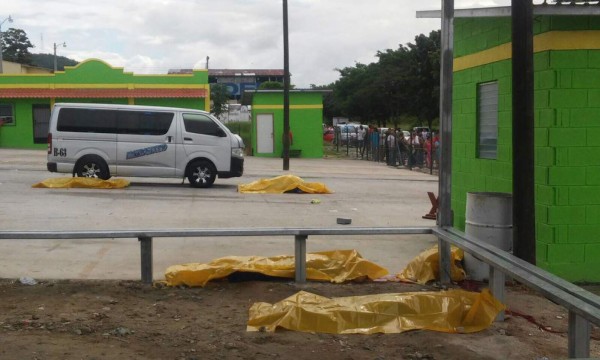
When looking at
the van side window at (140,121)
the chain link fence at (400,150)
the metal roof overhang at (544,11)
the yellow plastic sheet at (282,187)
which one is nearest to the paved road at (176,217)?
the yellow plastic sheet at (282,187)

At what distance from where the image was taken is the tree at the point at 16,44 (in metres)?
100

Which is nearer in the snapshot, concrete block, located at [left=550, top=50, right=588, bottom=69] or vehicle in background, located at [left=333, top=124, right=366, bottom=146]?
concrete block, located at [left=550, top=50, right=588, bottom=69]

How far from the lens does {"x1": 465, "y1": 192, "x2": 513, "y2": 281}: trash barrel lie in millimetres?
8297

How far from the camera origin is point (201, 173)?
1884cm

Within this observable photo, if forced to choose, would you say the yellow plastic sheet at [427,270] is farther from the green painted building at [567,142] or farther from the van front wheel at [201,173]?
the van front wheel at [201,173]

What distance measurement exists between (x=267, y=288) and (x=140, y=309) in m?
1.45

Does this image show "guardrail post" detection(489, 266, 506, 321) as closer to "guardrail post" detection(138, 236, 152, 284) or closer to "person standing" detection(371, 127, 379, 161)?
"guardrail post" detection(138, 236, 152, 284)

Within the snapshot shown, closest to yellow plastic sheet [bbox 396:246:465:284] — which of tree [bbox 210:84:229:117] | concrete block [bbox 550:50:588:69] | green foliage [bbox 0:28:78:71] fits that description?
concrete block [bbox 550:50:588:69]

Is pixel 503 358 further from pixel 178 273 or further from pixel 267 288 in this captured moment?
pixel 178 273

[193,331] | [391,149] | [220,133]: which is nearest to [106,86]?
[391,149]

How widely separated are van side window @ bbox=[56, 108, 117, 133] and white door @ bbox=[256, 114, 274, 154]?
19.9 meters

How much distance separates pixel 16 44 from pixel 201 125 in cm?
9325

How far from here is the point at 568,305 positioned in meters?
4.77

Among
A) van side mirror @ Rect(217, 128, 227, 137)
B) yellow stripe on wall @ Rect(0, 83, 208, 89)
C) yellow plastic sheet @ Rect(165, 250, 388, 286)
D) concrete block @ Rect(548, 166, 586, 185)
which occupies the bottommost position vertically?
yellow plastic sheet @ Rect(165, 250, 388, 286)
